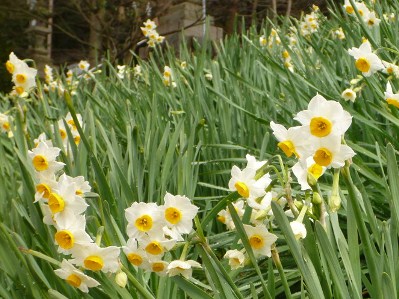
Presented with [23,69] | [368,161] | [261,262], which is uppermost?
[23,69]

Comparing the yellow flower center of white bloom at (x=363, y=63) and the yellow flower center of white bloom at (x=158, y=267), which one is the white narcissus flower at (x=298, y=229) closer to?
the yellow flower center of white bloom at (x=158, y=267)

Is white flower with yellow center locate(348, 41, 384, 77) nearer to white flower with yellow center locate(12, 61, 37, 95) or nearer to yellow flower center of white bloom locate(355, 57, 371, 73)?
yellow flower center of white bloom locate(355, 57, 371, 73)

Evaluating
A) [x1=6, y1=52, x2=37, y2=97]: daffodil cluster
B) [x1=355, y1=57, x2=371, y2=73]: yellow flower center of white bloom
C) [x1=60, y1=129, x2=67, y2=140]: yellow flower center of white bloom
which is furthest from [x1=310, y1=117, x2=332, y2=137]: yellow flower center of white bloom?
[x1=6, y1=52, x2=37, y2=97]: daffodil cluster

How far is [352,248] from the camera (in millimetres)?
761

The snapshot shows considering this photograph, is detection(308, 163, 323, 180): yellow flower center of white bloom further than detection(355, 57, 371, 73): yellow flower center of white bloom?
No

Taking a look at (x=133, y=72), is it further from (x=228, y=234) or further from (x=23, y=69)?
(x=228, y=234)

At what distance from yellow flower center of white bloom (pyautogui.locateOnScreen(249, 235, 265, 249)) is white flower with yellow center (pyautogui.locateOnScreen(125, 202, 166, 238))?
0.11 m

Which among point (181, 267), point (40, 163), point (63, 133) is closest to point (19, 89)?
point (63, 133)

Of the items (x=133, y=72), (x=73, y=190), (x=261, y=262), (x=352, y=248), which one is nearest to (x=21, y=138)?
(x=73, y=190)

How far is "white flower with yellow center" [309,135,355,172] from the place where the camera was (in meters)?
0.68

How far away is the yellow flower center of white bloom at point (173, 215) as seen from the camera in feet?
2.65

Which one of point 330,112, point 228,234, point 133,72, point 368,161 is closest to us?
point 330,112

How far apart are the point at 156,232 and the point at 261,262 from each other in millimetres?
563

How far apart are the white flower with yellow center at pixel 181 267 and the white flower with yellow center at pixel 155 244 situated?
0.08 ft
